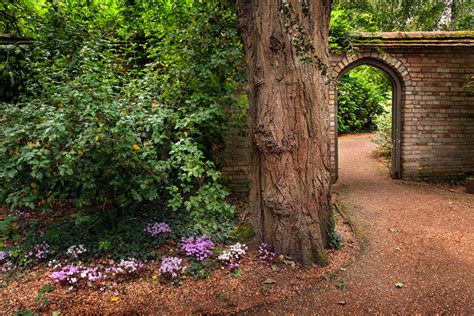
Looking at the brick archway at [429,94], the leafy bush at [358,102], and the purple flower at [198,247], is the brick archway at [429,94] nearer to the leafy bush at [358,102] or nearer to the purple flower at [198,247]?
the purple flower at [198,247]

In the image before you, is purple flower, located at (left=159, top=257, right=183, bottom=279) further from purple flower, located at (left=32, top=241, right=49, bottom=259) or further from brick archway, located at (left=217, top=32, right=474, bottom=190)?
brick archway, located at (left=217, top=32, right=474, bottom=190)

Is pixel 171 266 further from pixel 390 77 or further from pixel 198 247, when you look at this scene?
pixel 390 77

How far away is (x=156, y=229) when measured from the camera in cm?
401

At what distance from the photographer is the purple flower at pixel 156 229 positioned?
3.95m

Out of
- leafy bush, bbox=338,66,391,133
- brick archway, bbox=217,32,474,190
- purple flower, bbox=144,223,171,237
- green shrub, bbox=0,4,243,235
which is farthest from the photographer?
leafy bush, bbox=338,66,391,133

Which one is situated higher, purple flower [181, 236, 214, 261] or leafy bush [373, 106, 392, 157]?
leafy bush [373, 106, 392, 157]

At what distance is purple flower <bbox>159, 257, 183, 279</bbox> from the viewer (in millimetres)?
3246

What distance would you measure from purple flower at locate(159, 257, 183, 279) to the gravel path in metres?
1.04

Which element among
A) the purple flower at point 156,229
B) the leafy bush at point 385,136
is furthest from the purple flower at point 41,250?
the leafy bush at point 385,136

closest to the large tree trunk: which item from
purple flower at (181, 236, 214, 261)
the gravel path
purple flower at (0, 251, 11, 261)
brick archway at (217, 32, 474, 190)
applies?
the gravel path

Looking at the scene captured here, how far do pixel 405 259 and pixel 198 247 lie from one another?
2.51 m

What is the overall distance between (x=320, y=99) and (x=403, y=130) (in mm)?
4755

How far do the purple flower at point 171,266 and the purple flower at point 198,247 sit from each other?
196mm

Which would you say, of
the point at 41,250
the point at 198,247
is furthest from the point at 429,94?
the point at 41,250
